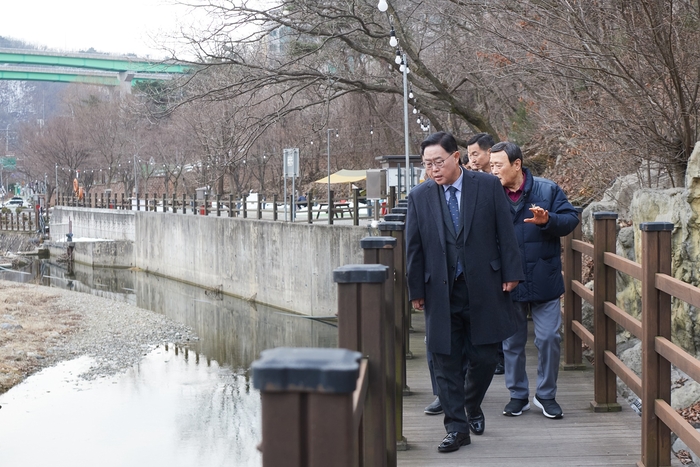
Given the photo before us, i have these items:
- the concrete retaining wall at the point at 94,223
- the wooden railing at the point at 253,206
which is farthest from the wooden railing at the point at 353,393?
the concrete retaining wall at the point at 94,223

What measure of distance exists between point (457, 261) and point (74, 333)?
23.5 meters

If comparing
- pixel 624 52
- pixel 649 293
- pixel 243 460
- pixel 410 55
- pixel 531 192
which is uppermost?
pixel 410 55

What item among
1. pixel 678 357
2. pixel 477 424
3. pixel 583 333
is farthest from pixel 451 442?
pixel 583 333

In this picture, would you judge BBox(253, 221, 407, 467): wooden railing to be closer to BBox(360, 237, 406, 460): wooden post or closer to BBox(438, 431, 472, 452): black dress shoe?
BBox(360, 237, 406, 460): wooden post

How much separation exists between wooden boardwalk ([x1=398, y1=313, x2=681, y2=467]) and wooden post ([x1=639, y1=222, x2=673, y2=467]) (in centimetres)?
32

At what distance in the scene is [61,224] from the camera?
5675 cm

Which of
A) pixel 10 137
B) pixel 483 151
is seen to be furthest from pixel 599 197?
pixel 10 137

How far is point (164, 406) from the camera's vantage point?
60.6 feet

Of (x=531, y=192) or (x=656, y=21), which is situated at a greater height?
(x=656, y=21)

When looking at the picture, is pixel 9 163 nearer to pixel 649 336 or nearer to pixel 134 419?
pixel 134 419

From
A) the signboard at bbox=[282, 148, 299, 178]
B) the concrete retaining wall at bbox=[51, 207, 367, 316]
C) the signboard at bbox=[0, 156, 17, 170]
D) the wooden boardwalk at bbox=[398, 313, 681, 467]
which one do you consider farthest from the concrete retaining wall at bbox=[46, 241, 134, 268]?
the signboard at bbox=[0, 156, 17, 170]

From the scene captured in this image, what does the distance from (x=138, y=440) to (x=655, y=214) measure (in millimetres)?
10680

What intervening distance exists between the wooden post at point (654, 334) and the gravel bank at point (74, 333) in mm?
17974

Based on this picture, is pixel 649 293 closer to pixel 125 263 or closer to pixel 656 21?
pixel 656 21
